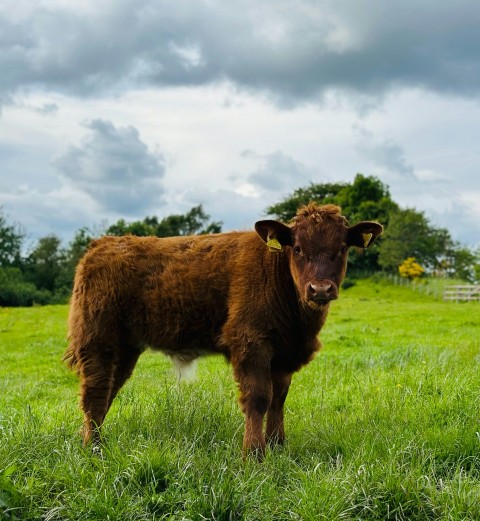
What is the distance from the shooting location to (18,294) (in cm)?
5484

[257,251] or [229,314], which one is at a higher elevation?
[257,251]

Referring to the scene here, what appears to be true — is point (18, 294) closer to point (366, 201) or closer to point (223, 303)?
point (366, 201)

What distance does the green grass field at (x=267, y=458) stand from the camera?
16.8ft

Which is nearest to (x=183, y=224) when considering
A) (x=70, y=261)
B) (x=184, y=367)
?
(x=70, y=261)

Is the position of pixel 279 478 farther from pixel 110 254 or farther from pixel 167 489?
pixel 110 254

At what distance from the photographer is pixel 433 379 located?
30.0ft

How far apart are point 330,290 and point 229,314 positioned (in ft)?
4.09

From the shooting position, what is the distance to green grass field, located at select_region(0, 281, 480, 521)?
513 centimetres

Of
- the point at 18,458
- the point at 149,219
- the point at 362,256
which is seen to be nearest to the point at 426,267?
the point at 362,256

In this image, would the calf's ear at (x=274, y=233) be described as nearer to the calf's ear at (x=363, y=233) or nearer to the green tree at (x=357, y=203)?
the calf's ear at (x=363, y=233)

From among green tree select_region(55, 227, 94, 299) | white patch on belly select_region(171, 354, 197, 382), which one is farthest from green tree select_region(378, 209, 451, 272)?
white patch on belly select_region(171, 354, 197, 382)

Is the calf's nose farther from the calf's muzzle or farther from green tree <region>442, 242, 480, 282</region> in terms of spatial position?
green tree <region>442, 242, 480, 282</region>

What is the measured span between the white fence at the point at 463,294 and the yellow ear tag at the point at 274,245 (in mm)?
44673

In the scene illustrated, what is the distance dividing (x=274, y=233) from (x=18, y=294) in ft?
169
